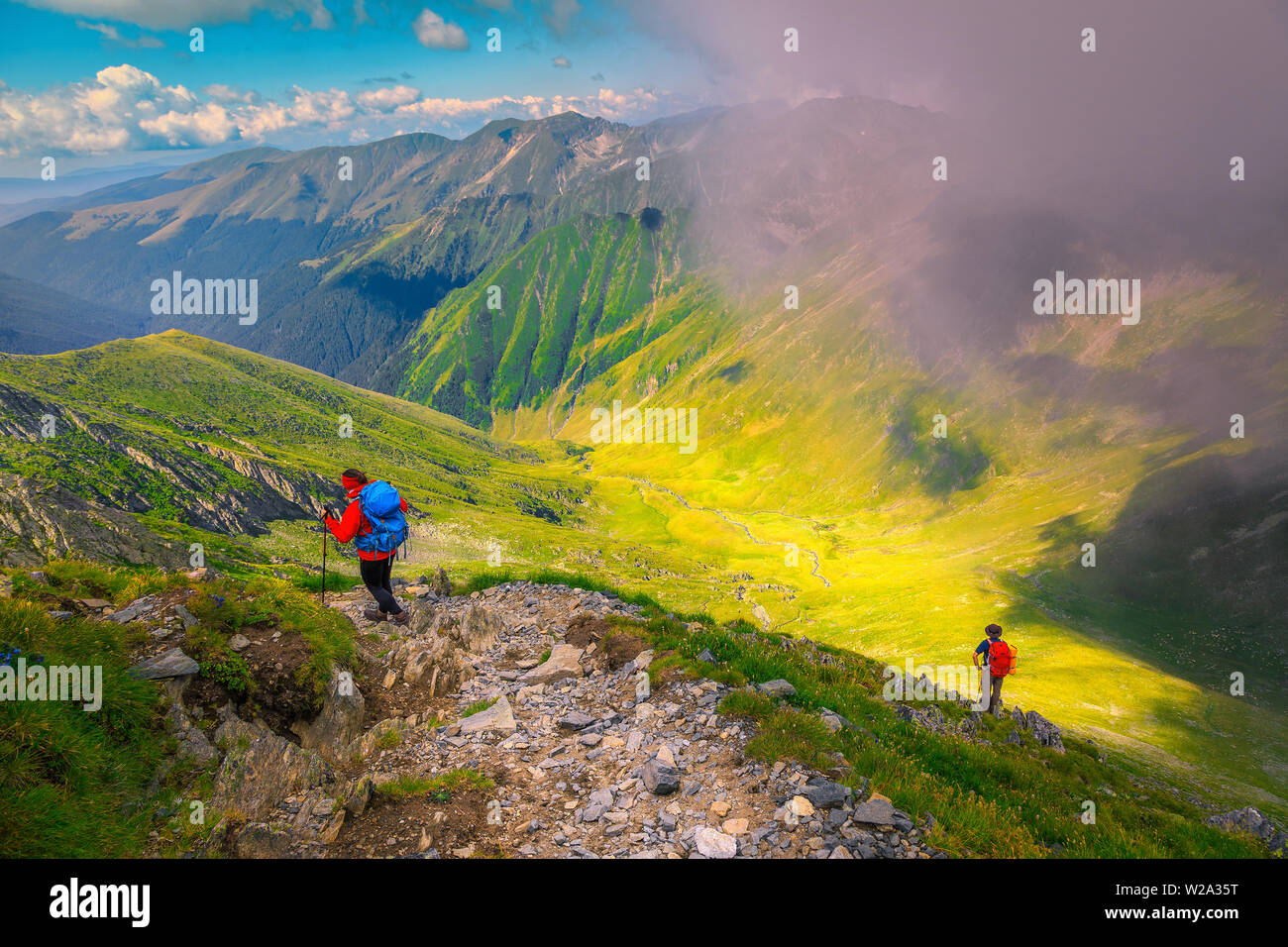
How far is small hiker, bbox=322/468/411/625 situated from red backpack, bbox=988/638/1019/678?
23.6 m

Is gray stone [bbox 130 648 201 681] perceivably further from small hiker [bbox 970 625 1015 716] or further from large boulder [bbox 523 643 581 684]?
small hiker [bbox 970 625 1015 716]

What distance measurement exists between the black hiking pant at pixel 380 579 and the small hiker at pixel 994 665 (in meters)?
22.5

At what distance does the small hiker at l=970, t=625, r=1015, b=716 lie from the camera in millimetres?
24094

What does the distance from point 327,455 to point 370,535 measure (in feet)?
644

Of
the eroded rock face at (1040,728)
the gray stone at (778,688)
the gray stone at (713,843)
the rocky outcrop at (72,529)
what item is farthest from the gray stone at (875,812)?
the rocky outcrop at (72,529)

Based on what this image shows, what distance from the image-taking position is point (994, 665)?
24203mm

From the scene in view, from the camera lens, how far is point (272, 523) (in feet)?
382

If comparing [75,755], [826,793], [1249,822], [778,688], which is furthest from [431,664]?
[1249,822]

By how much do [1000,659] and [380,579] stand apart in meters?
24.3

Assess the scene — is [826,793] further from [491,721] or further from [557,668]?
[557,668]

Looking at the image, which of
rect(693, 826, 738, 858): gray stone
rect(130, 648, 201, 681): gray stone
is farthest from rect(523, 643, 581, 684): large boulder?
rect(693, 826, 738, 858): gray stone
